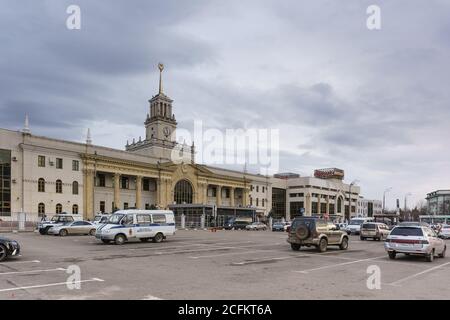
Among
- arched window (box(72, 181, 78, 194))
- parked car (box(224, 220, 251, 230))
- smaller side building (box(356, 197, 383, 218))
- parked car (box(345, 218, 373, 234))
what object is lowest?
smaller side building (box(356, 197, 383, 218))

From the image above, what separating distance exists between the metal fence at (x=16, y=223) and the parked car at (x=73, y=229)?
1254cm

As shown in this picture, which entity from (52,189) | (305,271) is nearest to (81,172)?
(52,189)

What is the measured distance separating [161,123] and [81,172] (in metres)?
29.0

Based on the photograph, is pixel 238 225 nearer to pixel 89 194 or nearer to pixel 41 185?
pixel 89 194

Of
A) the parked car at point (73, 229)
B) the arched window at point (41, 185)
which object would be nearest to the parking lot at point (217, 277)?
the parked car at point (73, 229)

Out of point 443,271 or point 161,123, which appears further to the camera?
point 161,123

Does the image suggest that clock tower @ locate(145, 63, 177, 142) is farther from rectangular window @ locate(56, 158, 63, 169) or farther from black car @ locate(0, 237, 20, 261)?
black car @ locate(0, 237, 20, 261)

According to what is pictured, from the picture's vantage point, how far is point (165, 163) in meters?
79.2

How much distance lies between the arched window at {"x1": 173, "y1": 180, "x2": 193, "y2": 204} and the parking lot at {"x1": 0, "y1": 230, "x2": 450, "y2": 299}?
6233 centimetres

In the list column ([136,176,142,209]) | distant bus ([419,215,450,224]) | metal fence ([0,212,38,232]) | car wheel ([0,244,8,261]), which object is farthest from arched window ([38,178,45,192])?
distant bus ([419,215,450,224])

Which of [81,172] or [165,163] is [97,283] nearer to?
[81,172]

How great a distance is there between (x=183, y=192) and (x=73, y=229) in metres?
46.7

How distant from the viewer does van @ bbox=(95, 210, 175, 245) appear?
87.5 feet

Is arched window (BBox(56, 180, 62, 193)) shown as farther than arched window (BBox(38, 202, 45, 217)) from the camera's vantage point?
Yes
